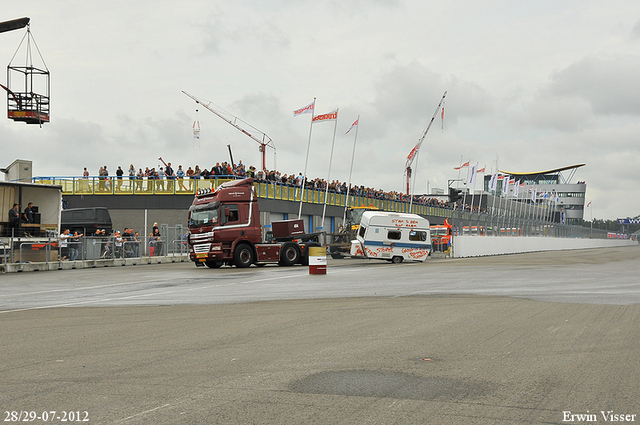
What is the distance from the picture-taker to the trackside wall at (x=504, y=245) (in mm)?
43281

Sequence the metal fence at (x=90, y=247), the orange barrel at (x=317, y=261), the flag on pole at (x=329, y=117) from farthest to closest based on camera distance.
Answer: the flag on pole at (x=329, y=117) → the metal fence at (x=90, y=247) → the orange barrel at (x=317, y=261)

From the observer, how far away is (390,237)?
32438 millimetres

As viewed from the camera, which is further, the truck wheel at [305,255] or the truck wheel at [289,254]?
the truck wheel at [305,255]

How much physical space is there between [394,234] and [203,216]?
9925mm

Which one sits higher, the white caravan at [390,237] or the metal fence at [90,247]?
the white caravan at [390,237]

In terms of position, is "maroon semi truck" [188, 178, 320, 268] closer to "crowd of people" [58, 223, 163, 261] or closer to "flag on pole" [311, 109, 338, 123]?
"crowd of people" [58, 223, 163, 261]

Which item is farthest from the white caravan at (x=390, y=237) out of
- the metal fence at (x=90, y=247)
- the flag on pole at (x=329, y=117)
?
the flag on pole at (x=329, y=117)

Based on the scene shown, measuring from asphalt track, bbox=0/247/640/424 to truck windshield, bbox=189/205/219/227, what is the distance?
13.1 m

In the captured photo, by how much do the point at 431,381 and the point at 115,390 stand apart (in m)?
2.82

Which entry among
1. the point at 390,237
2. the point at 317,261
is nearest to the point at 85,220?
the point at 390,237

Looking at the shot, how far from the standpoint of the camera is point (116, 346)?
8.01m

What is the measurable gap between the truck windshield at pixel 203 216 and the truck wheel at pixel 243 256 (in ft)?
5.18

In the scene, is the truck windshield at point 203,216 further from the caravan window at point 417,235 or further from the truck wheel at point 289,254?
the caravan window at point 417,235

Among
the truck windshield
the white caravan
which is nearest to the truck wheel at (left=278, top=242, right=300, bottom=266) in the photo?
the truck windshield
